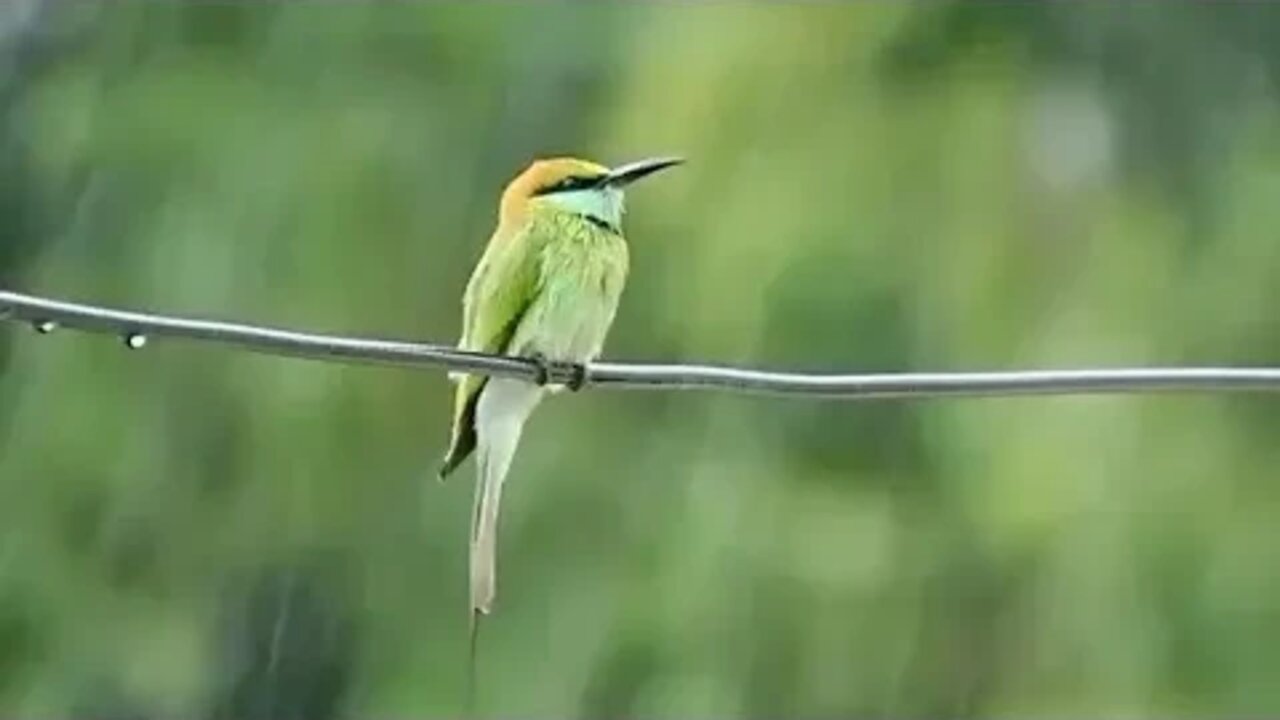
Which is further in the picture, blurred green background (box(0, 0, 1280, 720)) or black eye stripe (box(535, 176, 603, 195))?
blurred green background (box(0, 0, 1280, 720))

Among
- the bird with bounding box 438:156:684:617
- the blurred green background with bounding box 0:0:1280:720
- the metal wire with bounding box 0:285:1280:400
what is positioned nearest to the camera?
the metal wire with bounding box 0:285:1280:400

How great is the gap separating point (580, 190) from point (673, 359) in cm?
31

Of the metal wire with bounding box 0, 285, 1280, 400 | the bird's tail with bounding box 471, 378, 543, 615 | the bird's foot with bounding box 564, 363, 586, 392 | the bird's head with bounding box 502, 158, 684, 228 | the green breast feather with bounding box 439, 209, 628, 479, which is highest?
the bird's head with bounding box 502, 158, 684, 228

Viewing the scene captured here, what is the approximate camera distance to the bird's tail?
1.25 m

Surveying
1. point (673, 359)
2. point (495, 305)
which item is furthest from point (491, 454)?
point (673, 359)

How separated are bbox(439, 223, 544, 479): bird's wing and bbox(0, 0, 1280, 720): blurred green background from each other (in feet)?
0.64

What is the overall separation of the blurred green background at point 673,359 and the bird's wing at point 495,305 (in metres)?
0.19

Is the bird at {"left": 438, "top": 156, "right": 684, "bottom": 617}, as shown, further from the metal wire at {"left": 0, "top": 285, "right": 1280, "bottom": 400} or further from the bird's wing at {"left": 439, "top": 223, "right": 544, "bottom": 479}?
the metal wire at {"left": 0, "top": 285, "right": 1280, "bottom": 400}

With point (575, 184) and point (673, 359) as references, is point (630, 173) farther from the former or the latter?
point (673, 359)

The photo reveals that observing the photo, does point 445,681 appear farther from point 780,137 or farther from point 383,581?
point 780,137

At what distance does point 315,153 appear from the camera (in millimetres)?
1556

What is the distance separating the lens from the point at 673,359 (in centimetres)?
156

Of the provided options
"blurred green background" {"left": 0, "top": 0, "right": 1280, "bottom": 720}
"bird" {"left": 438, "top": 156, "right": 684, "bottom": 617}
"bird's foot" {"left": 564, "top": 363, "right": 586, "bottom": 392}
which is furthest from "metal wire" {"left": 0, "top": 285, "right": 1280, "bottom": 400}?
"blurred green background" {"left": 0, "top": 0, "right": 1280, "bottom": 720}

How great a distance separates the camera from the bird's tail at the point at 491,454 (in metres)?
1.25
